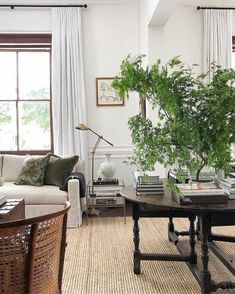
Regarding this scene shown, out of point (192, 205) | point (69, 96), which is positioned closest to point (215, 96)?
point (192, 205)

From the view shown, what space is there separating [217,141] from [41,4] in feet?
13.5

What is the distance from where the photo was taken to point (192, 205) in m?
2.35

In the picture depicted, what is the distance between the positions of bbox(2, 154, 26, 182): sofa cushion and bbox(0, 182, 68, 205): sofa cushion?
53 cm

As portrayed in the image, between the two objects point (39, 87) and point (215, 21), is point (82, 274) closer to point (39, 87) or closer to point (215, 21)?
point (39, 87)

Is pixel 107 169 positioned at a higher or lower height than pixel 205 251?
higher

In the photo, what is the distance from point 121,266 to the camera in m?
3.11

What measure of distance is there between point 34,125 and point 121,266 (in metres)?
3.10

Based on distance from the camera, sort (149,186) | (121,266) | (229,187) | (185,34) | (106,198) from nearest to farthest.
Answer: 1. (229,187)
2. (149,186)
3. (121,266)
4. (106,198)
5. (185,34)

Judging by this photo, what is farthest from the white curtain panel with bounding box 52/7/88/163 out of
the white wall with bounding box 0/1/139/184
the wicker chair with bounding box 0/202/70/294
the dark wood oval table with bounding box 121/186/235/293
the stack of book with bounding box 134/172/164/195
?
the wicker chair with bounding box 0/202/70/294

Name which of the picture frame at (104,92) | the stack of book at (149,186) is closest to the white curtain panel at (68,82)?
the picture frame at (104,92)

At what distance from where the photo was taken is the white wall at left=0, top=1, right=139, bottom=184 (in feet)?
17.8

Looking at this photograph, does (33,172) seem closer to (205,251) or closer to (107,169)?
(107,169)

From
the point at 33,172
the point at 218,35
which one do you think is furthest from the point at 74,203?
the point at 218,35

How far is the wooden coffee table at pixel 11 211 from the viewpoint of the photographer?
2.05m
